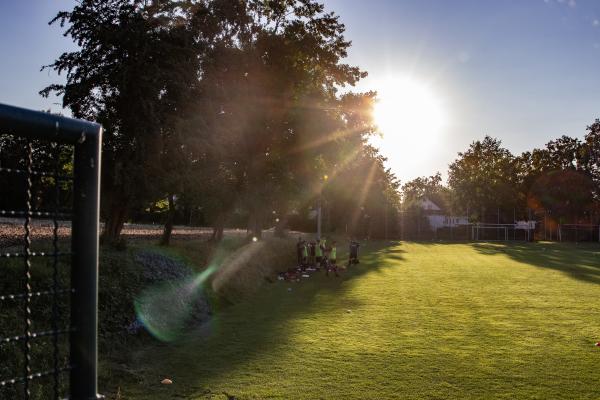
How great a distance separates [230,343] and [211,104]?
10282 millimetres

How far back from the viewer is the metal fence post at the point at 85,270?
248 cm

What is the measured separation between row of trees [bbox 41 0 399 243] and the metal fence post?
1116cm

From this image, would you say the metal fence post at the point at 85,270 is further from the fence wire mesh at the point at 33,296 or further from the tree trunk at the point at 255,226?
the tree trunk at the point at 255,226

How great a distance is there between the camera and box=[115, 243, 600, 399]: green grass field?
695 centimetres

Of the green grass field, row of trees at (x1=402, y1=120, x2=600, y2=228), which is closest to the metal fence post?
the green grass field

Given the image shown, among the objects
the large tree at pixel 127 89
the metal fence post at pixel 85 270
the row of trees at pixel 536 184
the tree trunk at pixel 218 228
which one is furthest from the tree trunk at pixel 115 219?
the row of trees at pixel 536 184

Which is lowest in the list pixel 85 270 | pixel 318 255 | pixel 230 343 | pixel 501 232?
pixel 230 343

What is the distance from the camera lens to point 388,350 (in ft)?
29.5

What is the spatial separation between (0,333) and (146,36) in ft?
31.2

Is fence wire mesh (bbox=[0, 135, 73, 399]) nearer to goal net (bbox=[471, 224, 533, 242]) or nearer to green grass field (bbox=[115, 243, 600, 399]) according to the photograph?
green grass field (bbox=[115, 243, 600, 399])

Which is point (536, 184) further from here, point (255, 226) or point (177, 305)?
point (177, 305)

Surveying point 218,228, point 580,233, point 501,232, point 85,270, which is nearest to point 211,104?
point 218,228

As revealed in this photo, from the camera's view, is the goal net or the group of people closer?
the group of people

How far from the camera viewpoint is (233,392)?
6762 millimetres
